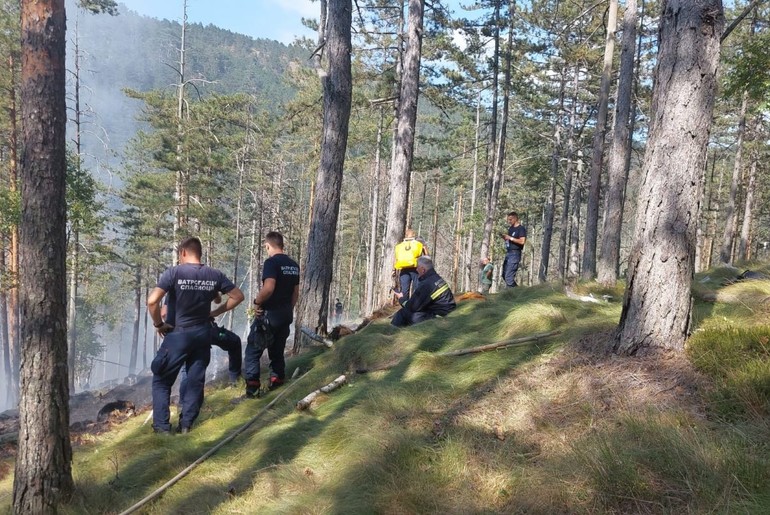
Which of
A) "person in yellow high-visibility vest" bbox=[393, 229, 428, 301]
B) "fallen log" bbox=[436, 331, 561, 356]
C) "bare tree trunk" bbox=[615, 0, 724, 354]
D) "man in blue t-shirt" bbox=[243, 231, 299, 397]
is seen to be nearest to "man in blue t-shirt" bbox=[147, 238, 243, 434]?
"man in blue t-shirt" bbox=[243, 231, 299, 397]

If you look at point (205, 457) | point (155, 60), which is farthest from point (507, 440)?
point (155, 60)

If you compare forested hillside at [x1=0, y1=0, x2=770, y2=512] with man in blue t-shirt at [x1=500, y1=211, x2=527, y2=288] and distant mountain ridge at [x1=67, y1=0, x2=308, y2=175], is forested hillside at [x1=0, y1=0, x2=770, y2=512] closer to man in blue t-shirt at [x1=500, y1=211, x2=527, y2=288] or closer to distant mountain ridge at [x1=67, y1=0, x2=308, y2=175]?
man in blue t-shirt at [x1=500, y1=211, x2=527, y2=288]

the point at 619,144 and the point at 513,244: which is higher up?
the point at 619,144

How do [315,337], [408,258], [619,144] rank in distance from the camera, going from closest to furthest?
[315,337], [408,258], [619,144]

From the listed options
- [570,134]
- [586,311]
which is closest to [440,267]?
[570,134]

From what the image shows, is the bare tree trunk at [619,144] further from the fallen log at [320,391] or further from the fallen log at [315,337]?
the fallen log at [320,391]

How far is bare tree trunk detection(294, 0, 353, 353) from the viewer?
704 centimetres

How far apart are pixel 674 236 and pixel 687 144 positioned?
72cm

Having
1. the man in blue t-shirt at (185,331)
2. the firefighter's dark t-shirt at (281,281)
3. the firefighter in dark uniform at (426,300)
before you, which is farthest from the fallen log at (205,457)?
the firefighter in dark uniform at (426,300)

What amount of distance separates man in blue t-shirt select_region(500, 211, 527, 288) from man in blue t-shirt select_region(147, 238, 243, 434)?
6845 millimetres

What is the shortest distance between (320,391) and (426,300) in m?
2.80

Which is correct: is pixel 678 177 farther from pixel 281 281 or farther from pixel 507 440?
pixel 281 281

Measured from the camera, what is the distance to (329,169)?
23.6ft

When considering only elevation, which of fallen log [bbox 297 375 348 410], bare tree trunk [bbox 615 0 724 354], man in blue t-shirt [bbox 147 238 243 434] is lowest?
fallen log [bbox 297 375 348 410]
